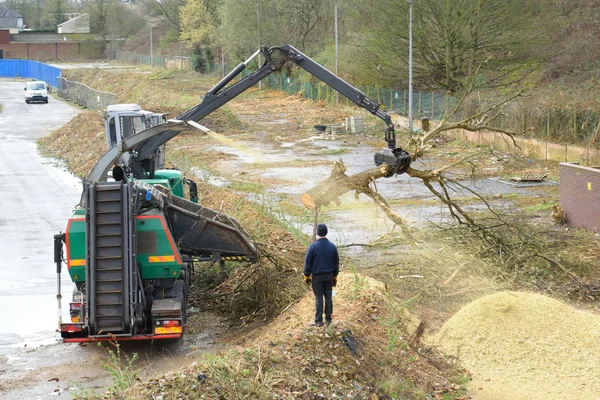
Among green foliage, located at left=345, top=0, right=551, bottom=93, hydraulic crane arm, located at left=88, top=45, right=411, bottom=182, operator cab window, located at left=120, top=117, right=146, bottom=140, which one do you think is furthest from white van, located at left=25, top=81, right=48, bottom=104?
hydraulic crane arm, located at left=88, top=45, right=411, bottom=182

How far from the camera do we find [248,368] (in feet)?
30.3

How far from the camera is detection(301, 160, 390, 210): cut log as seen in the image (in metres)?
14.6

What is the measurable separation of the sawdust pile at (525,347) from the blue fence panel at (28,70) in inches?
2905

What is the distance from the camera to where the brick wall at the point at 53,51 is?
114 metres

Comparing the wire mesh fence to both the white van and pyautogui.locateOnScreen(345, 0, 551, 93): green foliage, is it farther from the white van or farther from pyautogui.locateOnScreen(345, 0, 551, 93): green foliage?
pyautogui.locateOnScreen(345, 0, 551, 93): green foliage

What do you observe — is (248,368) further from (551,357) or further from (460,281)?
(460,281)

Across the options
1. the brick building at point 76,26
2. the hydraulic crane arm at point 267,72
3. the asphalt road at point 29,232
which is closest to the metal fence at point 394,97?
the asphalt road at point 29,232

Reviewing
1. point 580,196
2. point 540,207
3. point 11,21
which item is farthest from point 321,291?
point 11,21

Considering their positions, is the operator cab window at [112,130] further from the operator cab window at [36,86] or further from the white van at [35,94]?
the operator cab window at [36,86]

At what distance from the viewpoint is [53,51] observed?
382ft

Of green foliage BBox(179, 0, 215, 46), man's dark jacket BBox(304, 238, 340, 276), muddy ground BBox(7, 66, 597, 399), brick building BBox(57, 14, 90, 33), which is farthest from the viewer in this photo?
brick building BBox(57, 14, 90, 33)

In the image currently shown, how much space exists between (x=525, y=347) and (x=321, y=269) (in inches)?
114

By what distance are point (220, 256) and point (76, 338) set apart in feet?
8.77

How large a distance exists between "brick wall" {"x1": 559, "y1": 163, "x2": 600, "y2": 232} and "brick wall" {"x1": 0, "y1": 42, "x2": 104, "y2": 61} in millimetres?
105467
